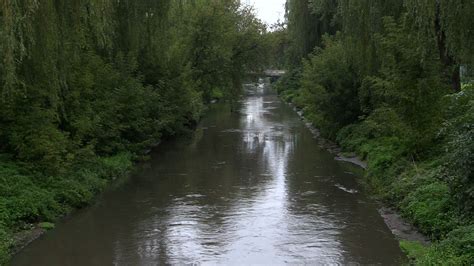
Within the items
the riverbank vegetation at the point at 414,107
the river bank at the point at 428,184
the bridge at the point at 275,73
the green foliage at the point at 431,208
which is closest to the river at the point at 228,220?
the river bank at the point at 428,184

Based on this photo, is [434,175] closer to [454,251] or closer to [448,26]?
[448,26]

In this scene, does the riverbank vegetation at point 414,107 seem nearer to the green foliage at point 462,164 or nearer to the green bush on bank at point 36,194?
the green foliage at point 462,164

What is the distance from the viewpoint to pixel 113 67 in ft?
66.5

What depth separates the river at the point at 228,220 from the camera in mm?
10742

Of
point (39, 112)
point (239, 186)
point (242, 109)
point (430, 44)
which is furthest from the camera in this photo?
point (242, 109)

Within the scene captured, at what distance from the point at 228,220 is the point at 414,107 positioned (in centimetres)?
609

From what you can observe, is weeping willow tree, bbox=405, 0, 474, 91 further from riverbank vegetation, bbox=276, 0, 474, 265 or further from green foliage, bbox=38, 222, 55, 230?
green foliage, bbox=38, 222, 55, 230

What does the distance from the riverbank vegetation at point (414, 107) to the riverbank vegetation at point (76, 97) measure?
7.23 meters

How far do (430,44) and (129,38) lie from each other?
36.7 ft

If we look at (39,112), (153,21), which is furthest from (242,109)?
(39,112)

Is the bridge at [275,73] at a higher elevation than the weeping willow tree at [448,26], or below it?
higher

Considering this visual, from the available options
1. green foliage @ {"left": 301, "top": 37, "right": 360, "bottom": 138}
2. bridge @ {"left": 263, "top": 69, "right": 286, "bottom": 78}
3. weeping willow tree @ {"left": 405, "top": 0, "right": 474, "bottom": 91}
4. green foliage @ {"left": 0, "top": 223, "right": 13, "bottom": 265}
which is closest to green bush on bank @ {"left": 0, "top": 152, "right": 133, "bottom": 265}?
green foliage @ {"left": 0, "top": 223, "right": 13, "bottom": 265}

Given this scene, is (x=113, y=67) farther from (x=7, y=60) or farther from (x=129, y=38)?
(x=7, y=60)

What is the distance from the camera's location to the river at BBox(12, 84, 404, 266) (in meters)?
10.7
